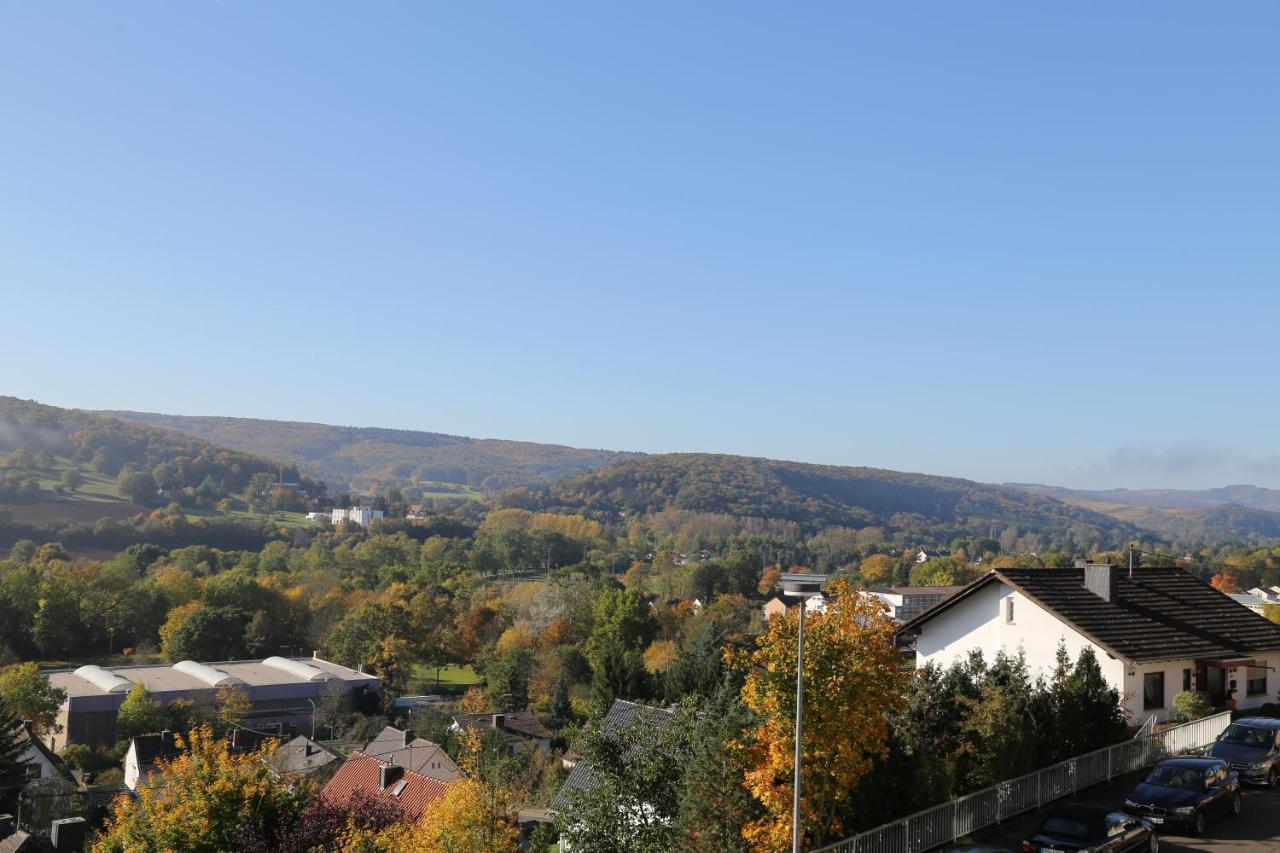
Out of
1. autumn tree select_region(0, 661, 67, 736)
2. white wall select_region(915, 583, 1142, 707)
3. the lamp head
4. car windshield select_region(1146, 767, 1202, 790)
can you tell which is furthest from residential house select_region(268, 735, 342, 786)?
the lamp head

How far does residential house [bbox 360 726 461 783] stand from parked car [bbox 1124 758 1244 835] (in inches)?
1222

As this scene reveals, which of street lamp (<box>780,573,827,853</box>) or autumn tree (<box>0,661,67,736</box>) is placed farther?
autumn tree (<box>0,661,67,736</box>)

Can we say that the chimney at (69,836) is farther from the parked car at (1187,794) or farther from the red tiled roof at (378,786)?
the parked car at (1187,794)

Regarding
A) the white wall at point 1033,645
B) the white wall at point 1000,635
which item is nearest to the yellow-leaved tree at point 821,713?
the white wall at point 1033,645

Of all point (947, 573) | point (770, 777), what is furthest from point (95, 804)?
point (947, 573)

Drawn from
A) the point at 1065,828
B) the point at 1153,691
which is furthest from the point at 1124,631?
the point at 1065,828

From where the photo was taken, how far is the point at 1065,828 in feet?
54.0

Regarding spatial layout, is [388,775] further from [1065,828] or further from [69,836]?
[1065,828]

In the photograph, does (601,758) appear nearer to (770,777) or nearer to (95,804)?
(770,777)

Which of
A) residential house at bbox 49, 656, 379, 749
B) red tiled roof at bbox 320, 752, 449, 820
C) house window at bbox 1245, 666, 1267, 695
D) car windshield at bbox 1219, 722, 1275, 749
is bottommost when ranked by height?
residential house at bbox 49, 656, 379, 749

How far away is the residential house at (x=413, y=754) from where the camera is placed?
47.2 meters

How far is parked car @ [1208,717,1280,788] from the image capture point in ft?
72.2

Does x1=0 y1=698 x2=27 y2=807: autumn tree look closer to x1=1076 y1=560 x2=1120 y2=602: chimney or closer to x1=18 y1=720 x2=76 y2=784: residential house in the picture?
x1=18 y1=720 x2=76 y2=784: residential house

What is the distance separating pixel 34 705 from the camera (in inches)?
2569
